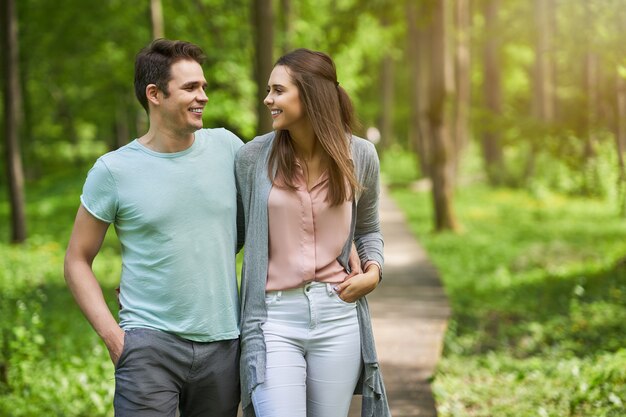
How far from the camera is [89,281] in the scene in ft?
10.9

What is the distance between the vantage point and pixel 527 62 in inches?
1620

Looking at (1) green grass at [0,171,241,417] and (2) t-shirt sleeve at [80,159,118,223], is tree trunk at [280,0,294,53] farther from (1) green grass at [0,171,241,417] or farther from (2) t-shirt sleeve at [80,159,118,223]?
(2) t-shirt sleeve at [80,159,118,223]

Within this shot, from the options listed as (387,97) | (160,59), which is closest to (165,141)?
(160,59)

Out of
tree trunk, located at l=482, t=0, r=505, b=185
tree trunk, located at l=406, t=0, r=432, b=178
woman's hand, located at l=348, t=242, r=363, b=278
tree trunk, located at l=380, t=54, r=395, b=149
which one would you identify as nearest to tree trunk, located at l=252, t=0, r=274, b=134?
woman's hand, located at l=348, t=242, r=363, b=278

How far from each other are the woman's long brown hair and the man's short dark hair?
36 cm

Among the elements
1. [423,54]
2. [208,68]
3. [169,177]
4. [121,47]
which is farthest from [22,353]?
[423,54]

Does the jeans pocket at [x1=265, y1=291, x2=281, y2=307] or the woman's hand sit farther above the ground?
the woman's hand

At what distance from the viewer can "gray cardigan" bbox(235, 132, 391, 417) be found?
334 cm

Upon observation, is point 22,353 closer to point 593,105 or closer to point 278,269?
point 278,269

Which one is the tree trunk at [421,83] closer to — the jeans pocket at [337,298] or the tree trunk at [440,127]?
the tree trunk at [440,127]

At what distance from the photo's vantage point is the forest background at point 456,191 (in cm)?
684

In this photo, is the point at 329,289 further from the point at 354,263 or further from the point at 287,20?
the point at 287,20

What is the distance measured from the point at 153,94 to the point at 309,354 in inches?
46.4

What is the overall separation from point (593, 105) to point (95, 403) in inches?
403
